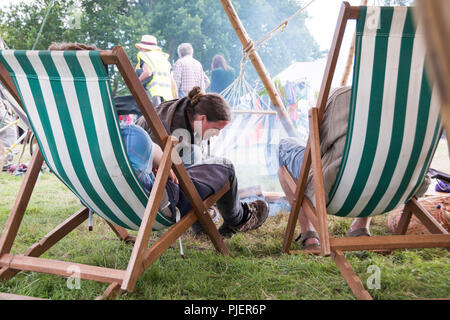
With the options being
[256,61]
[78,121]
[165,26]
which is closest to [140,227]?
[78,121]

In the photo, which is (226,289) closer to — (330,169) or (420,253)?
(330,169)

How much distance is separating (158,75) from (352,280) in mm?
3356

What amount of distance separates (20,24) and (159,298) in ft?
40.5

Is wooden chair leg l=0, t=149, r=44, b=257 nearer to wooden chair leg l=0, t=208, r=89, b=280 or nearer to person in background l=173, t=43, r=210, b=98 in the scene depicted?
wooden chair leg l=0, t=208, r=89, b=280

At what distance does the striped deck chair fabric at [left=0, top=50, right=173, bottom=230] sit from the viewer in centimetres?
113

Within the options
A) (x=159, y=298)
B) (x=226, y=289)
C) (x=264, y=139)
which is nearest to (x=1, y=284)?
(x=159, y=298)

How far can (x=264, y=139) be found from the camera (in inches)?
147

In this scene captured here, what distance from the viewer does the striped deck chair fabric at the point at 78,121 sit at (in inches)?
44.6

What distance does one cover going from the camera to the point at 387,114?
1216mm

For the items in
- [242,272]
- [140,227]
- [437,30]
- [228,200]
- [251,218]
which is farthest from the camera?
[251,218]

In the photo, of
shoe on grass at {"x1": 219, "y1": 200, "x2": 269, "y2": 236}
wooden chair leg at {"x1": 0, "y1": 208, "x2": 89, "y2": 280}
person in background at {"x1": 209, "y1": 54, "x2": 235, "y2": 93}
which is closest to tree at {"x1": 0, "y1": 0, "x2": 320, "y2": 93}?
person in background at {"x1": 209, "y1": 54, "x2": 235, "y2": 93}

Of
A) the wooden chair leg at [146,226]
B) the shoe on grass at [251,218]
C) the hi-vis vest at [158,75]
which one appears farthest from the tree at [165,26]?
the wooden chair leg at [146,226]

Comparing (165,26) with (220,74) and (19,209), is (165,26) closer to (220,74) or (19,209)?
(220,74)

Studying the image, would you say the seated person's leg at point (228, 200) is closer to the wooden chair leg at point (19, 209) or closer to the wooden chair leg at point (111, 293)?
the wooden chair leg at point (111, 293)
